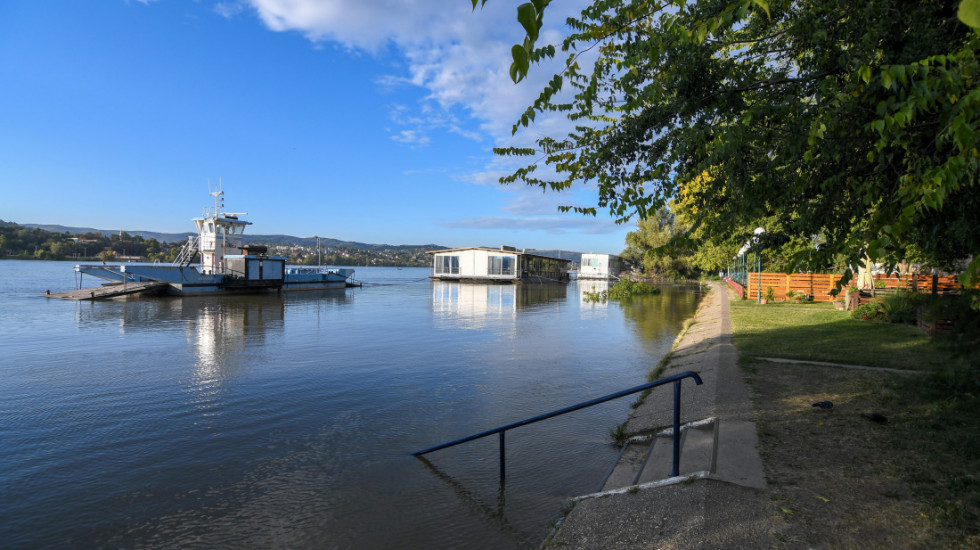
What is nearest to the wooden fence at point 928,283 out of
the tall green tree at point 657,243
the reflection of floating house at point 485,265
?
the reflection of floating house at point 485,265

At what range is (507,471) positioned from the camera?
20.1ft

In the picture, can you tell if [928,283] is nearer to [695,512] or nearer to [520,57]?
[695,512]

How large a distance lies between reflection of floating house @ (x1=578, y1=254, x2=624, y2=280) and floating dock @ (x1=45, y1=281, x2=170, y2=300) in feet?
198

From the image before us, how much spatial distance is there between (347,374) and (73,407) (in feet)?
16.2

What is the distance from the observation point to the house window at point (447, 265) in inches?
2493

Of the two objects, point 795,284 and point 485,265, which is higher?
point 485,265

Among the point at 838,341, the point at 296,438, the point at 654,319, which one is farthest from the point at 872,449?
the point at 654,319

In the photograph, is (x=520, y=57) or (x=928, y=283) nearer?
(x=520, y=57)

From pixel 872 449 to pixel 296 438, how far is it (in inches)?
279

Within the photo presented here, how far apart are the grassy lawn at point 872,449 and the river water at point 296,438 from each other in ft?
6.84

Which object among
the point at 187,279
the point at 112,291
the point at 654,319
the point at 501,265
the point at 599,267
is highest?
the point at 599,267

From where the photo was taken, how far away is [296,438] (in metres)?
7.36

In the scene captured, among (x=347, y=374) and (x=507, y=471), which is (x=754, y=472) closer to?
(x=507, y=471)

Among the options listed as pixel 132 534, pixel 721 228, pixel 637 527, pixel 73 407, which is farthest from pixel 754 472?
pixel 73 407
